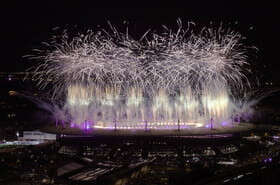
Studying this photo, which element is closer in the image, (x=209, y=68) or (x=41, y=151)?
(x=41, y=151)

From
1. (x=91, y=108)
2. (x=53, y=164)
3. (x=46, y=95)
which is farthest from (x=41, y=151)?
(x=46, y=95)

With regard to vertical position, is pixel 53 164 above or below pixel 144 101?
below

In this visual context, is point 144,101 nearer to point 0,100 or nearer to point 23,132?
point 23,132

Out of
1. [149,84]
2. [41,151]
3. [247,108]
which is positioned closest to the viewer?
[41,151]

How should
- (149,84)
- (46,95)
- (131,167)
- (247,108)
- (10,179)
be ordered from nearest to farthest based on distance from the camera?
(10,179) < (131,167) < (149,84) < (247,108) < (46,95)

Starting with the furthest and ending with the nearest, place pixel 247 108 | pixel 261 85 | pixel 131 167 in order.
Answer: pixel 261 85 < pixel 247 108 < pixel 131 167

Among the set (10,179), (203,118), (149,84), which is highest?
(149,84)

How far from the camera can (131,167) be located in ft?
55.0

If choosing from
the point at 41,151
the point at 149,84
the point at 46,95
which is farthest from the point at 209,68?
the point at 46,95

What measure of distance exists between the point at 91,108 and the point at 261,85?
3287 cm

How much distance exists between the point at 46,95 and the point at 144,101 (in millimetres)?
19165

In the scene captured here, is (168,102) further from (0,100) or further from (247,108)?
(0,100)

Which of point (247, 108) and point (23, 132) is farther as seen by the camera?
point (247, 108)

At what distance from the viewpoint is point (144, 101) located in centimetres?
3091
